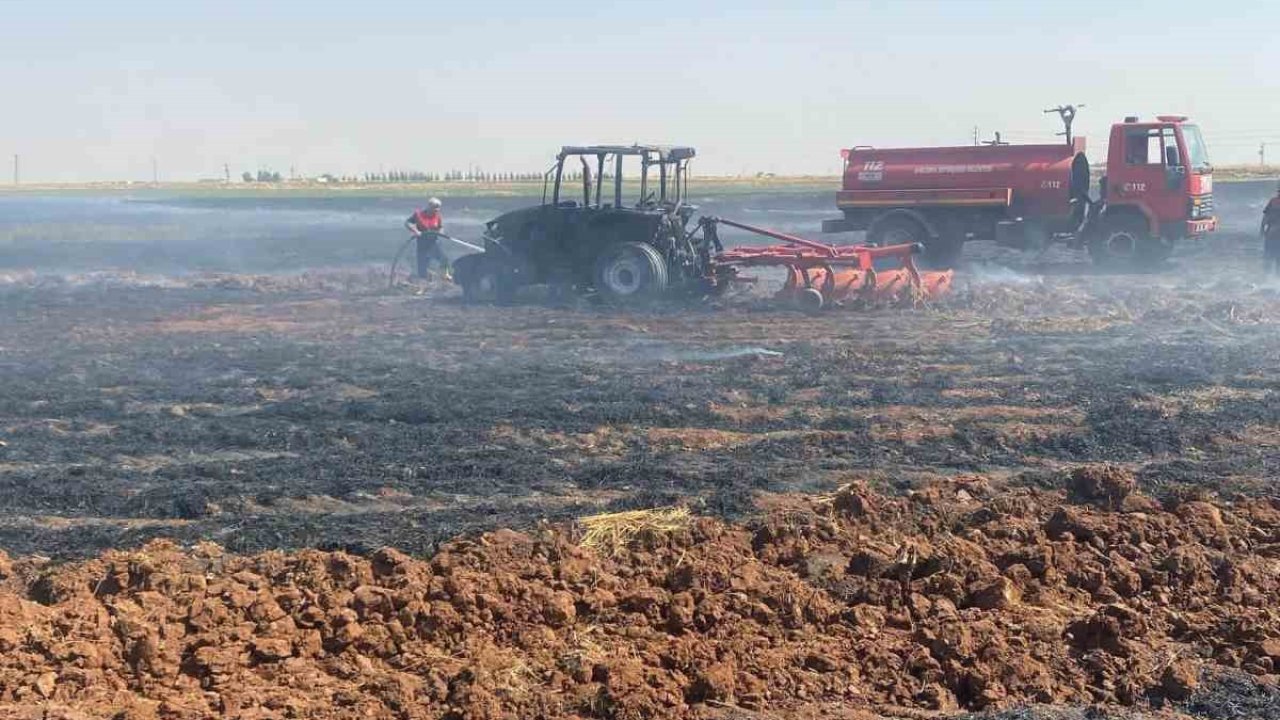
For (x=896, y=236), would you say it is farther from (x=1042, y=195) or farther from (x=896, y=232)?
(x=1042, y=195)

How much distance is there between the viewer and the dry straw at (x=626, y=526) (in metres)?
8.07

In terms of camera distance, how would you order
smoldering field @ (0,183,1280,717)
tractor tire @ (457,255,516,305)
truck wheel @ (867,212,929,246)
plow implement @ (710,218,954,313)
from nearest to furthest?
smoldering field @ (0,183,1280,717), plow implement @ (710,218,954,313), tractor tire @ (457,255,516,305), truck wheel @ (867,212,929,246)

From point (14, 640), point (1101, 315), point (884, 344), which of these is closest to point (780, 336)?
point (884, 344)

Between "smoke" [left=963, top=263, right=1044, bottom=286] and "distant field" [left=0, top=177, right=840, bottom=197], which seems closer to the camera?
"smoke" [left=963, top=263, right=1044, bottom=286]

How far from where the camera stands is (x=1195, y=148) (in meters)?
24.9

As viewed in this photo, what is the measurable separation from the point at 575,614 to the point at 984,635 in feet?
6.24

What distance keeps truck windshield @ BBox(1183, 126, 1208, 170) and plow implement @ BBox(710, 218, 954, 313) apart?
7.06m

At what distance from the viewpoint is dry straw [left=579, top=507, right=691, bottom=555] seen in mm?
8070

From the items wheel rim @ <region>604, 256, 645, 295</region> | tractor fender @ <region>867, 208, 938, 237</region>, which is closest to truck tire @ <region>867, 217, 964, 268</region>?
tractor fender @ <region>867, 208, 938, 237</region>

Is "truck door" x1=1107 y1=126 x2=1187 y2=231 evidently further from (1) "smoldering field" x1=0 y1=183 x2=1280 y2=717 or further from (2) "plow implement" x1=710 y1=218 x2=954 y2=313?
(2) "plow implement" x1=710 y1=218 x2=954 y2=313

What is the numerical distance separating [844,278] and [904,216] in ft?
21.8

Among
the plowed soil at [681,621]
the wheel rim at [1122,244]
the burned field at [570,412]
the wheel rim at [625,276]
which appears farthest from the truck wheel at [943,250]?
the plowed soil at [681,621]

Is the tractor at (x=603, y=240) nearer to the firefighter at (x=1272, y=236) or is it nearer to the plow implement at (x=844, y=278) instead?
the plow implement at (x=844, y=278)

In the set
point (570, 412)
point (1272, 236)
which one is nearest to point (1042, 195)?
point (1272, 236)
